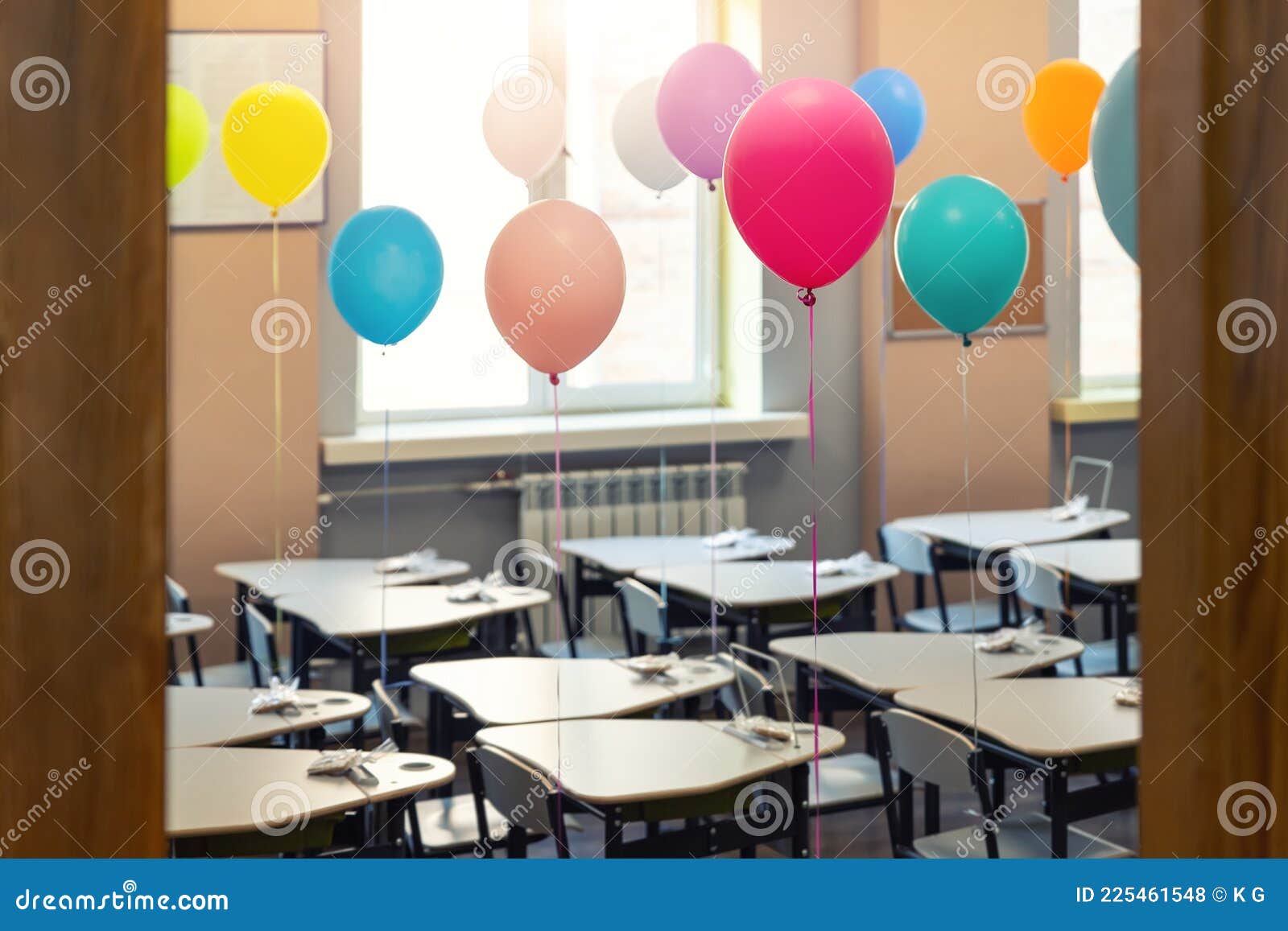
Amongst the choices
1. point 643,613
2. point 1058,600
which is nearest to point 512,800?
point 643,613

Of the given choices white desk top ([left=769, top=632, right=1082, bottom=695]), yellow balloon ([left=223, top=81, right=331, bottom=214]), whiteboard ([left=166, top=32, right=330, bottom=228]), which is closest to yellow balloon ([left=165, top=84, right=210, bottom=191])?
yellow balloon ([left=223, top=81, right=331, bottom=214])

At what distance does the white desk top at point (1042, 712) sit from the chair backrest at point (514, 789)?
3.61 ft

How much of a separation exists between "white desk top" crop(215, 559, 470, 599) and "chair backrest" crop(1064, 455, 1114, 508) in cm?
328

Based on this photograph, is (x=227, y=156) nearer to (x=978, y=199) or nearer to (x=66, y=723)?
(x=978, y=199)

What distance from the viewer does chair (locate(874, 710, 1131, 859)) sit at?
311cm

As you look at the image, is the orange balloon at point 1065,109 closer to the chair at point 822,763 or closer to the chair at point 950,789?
the chair at point 822,763

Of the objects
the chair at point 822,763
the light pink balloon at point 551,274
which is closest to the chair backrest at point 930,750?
the chair at point 822,763

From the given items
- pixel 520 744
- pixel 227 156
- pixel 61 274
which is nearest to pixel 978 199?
pixel 520 744

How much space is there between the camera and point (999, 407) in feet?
21.6

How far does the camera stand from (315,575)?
5184 mm

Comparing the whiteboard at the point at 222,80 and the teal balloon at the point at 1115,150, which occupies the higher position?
the whiteboard at the point at 222,80

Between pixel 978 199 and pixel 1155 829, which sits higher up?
pixel 978 199

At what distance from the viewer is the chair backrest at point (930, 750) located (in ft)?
10.2
